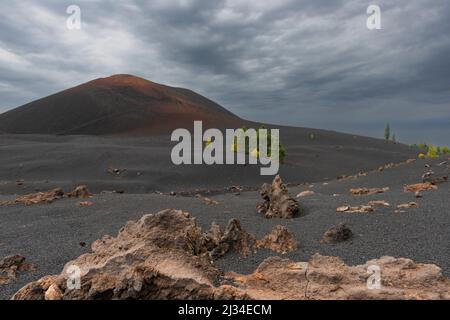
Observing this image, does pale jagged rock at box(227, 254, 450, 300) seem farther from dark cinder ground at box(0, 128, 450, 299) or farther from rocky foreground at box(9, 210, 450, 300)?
dark cinder ground at box(0, 128, 450, 299)

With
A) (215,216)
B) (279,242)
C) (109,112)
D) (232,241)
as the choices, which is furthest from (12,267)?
(109,112)

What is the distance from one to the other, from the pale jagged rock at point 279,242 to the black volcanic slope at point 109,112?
91.0ft

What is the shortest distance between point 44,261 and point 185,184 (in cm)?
1001

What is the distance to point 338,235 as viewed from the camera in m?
4.20

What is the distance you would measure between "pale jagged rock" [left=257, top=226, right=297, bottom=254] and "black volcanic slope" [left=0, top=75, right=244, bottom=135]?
2773 centimetres

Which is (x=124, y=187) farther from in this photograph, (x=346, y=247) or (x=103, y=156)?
(x=346, y=247)

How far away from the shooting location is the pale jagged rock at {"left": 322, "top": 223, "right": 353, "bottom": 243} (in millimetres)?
4176

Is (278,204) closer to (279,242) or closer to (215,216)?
(215,216)

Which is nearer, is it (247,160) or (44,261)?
(44,261)

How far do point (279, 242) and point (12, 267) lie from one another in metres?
2.57
